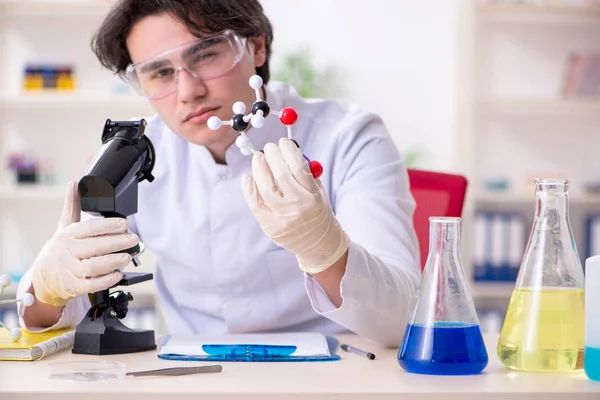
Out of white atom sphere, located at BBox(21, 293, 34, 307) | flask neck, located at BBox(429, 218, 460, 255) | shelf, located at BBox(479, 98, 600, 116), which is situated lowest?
white atom sphere, located at BBox(21, 293, 34, 307)

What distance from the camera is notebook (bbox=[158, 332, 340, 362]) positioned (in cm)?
112

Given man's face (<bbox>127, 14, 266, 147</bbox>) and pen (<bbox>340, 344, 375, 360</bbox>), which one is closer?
pen (<bbox>340, 344, 375, 360</bbox>)

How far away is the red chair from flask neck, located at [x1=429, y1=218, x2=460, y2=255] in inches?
27.4

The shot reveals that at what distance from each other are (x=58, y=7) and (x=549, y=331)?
A: 11.0 ft

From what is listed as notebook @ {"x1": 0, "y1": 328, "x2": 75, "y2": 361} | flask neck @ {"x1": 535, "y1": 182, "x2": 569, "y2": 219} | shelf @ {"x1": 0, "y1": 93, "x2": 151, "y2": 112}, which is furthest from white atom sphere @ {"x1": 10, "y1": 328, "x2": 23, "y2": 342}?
shelf @ {"x1": 0, "y1": 93, "x2": 151, "y2": 112}

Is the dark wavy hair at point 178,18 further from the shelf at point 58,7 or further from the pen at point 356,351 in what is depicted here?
the shelf at point 58,7

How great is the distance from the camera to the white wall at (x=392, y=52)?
13.5 feet

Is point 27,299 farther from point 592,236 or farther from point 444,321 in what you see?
point 592,236

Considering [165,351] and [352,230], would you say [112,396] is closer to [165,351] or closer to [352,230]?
[165,351]

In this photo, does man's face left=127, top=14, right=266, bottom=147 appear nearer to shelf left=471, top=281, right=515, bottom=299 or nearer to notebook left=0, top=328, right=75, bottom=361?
notebook left=0, top=328, right=75, bottom=361

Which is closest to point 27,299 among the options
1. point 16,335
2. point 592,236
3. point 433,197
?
point 16,335

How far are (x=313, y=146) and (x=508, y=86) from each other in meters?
2.60

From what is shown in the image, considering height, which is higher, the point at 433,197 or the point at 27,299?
the point at 433,197

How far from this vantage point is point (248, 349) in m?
1.14
